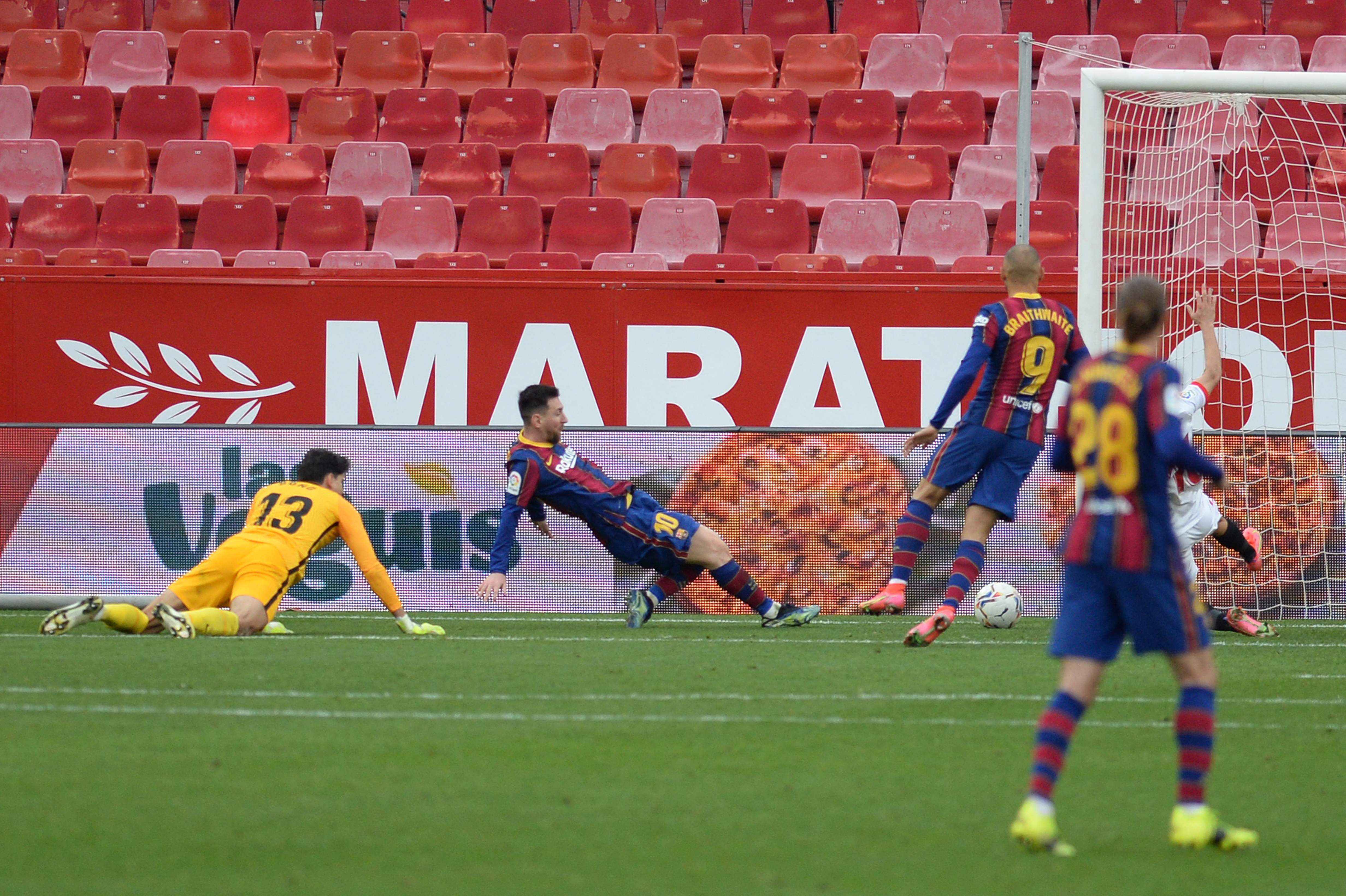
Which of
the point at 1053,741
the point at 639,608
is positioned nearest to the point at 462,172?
the point at 639,608

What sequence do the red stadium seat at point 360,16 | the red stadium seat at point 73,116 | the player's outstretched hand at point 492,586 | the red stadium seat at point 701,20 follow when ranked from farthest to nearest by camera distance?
1. the red stadium seat at point 360,16
2. the red stadium seat at point 701,20
3. the red stadium seat at point 73,116
4. the player's outstretched hand at point 492,586

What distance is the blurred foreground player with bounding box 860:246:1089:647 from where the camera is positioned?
8008 mm

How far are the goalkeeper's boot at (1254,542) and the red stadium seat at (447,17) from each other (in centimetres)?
942

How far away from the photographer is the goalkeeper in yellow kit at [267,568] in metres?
8.26

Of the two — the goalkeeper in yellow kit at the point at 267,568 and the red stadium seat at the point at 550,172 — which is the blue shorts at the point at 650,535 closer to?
the goalkeeper in yellow kit at the point at 267,568

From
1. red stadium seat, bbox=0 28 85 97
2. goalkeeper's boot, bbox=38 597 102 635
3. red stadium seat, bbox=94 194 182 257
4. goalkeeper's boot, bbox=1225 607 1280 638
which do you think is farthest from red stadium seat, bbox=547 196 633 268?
goalkeeper's boot, bbox=38 597 102 635

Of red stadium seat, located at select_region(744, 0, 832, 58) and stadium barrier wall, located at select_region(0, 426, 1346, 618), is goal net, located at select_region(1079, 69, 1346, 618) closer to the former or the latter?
stadium barrier wall, located at select_region(0, 426, 1346, 618)

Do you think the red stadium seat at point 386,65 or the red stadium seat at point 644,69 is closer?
the red stadium seat at point 644,69

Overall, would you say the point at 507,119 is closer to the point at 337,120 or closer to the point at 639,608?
the point at 337,120

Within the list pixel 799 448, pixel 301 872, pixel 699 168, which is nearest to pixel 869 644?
pixel 799 448

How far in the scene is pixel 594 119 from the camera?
1468cm

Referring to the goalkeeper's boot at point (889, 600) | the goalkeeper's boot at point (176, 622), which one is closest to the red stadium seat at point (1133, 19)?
the goalkeeper's boot at point (889, 600)

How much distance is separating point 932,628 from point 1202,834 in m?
3.87

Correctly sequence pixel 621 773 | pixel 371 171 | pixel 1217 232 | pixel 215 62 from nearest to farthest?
pixel 621 773, pixel 1217 232, pixel 371 171, pixel 215 62
